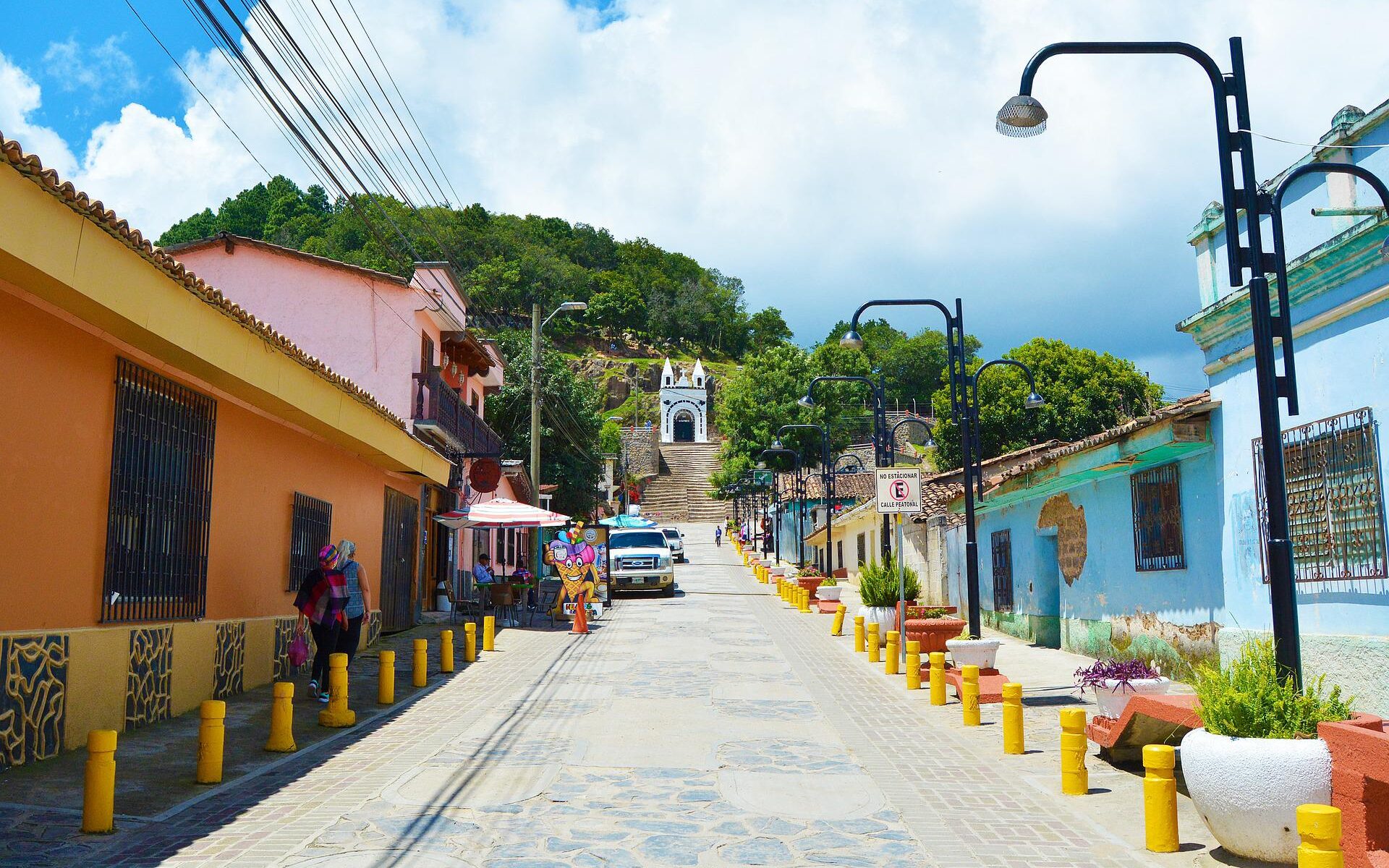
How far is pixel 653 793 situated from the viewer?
771 cm

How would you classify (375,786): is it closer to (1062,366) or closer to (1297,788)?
(1297,788)

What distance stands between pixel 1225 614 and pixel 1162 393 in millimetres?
51743

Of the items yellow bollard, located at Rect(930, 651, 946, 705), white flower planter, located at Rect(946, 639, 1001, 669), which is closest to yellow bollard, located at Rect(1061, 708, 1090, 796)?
yellow bollard, located at Rect(930, 651, 946, 705)

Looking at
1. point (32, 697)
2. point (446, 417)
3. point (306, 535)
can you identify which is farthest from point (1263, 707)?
point (446, 417)

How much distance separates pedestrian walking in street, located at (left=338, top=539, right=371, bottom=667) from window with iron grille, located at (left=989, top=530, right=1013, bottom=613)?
13.3 meters

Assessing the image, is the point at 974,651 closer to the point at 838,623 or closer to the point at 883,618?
the point at 883,618

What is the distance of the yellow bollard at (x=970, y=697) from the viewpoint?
10586 millimetres

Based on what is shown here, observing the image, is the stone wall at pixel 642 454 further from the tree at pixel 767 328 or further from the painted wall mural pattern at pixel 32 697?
the painted wall mural pattern at pixel 32 697

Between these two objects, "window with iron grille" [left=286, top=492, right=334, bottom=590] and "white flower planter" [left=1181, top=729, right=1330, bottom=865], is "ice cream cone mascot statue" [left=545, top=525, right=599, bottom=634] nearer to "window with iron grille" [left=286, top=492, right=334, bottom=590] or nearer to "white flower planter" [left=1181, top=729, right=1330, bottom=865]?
"window with iron grille" [left=286, top=492, right=334, bottom=590]

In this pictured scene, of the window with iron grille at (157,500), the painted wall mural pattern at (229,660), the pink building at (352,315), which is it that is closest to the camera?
the window with iron grille at (157,500)

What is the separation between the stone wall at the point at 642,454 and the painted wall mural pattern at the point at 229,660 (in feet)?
253

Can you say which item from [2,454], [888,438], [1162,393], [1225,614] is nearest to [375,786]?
[2,454]

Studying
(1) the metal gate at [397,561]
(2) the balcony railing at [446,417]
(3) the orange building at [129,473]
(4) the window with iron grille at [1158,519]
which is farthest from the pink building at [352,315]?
(4) the window with iron grille at [1158,519]

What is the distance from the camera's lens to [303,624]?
1156cm
